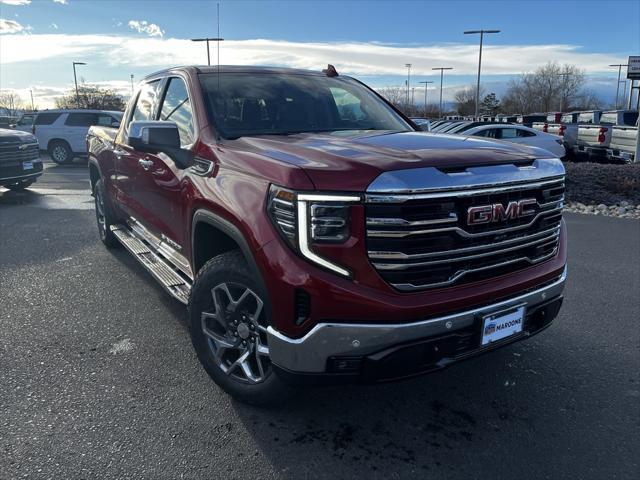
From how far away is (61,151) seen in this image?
64.1ft

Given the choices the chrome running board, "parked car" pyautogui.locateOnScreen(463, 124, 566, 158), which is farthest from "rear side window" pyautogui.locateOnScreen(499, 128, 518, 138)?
Result: the chrome running board

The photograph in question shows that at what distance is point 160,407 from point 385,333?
5.08 feet

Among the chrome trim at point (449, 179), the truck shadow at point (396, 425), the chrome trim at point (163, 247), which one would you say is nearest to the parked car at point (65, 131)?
the chrome trim at point (163, 247)

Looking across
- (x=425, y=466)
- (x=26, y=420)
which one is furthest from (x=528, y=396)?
(x=26, y=420)

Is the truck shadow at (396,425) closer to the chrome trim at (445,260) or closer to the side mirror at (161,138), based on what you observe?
the chrome trim at (445,260)

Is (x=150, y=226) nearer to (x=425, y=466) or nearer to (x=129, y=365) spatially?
(x=129, y=365)

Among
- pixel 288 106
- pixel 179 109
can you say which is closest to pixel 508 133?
pixel 288 106

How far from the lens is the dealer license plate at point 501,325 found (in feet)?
8.87

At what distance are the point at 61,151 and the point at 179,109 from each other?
17811mm

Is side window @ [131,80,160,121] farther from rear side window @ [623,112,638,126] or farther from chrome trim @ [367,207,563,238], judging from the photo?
rear side window @ [623,112,638,126]

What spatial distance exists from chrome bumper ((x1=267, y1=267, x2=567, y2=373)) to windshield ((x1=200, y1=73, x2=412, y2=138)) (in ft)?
5.06

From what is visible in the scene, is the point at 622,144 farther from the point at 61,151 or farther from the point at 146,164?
the point at 61,151

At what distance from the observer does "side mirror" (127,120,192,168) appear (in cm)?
343

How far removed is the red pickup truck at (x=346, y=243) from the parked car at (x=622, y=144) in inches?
588
